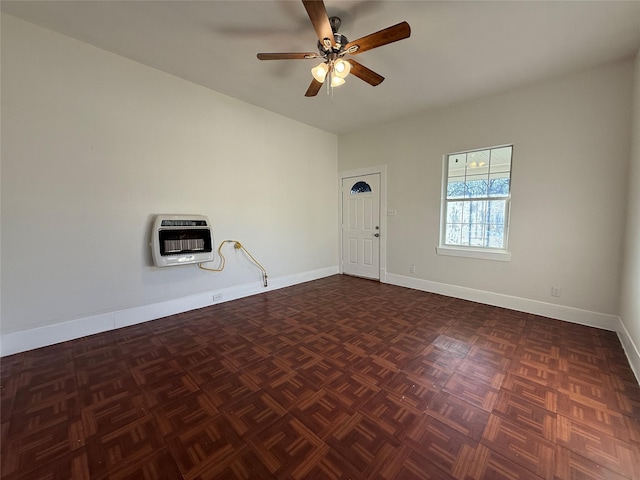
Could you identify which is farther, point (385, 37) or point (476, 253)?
point (476, 253)

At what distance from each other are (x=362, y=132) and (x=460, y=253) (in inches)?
111

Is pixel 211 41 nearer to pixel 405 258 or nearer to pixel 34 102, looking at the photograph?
pixel 34 102

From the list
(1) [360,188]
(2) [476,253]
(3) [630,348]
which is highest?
(1) [360,188]

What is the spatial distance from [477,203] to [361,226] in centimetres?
204

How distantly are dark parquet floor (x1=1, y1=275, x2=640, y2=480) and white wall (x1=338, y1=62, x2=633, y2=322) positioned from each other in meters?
0.63

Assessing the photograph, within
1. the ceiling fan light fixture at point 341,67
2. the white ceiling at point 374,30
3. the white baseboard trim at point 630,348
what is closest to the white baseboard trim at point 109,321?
the white ceiling at point 374,30

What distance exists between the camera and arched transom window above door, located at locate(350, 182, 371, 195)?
4910mm

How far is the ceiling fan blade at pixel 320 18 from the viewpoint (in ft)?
5.28

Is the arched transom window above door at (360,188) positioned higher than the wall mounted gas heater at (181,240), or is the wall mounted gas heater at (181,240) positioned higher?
the arched transom window above door at (360,188)

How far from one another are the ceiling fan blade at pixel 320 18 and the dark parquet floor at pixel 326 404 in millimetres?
2610

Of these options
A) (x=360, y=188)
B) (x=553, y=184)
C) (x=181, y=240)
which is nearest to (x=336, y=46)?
(x=181, y=240)

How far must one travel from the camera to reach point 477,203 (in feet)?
12.1

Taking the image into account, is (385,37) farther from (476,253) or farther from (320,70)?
(476,253)

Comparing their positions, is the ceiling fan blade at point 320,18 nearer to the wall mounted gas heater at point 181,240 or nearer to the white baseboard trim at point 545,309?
the wall mounted gas heater at point 181,240
